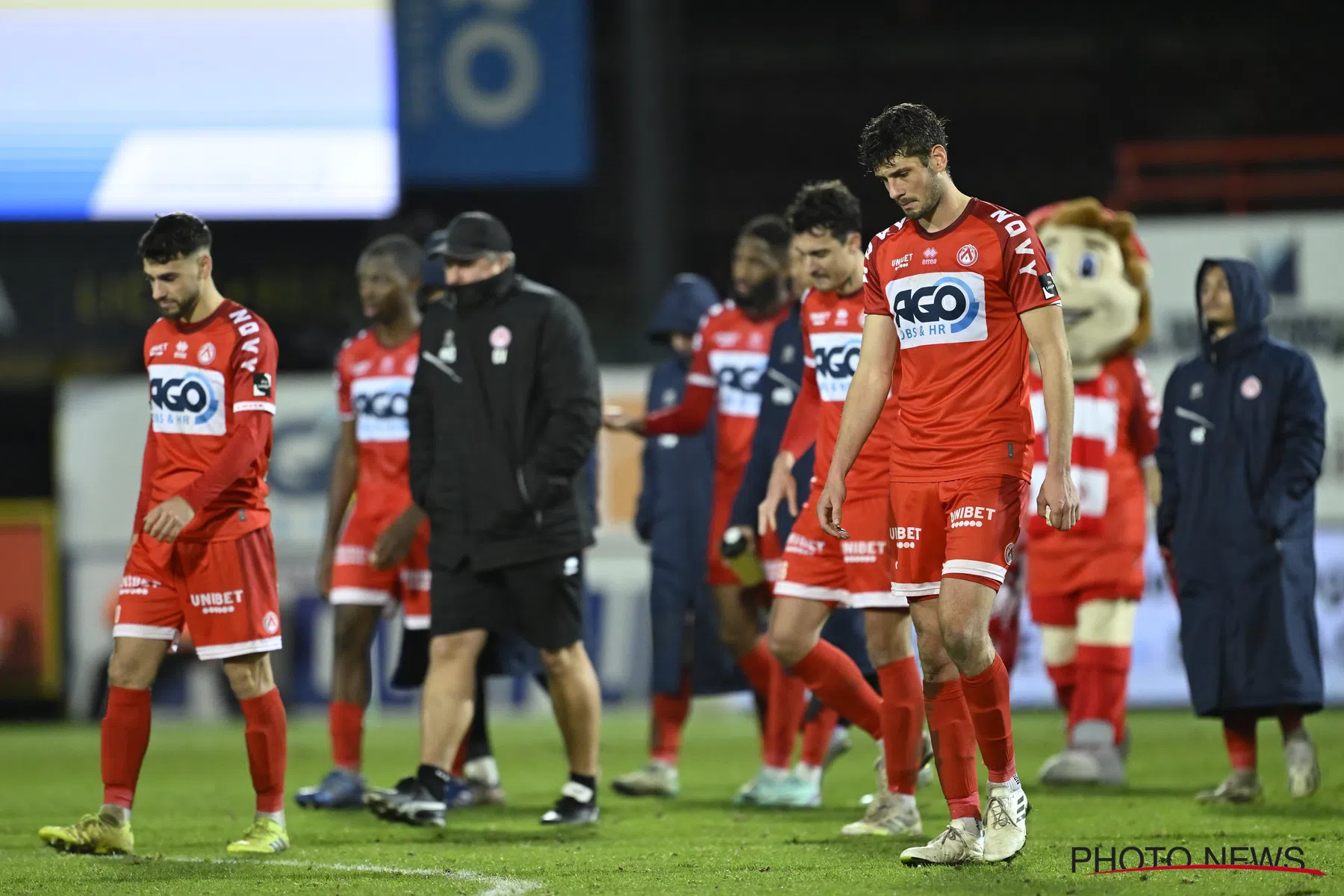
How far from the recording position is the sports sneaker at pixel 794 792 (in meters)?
7.83

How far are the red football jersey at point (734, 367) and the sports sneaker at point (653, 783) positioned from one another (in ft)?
4.44

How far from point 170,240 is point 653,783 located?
133 inches

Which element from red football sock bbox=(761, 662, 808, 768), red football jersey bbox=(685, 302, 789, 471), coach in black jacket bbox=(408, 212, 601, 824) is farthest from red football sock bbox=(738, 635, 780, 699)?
coach in black jacket bbox=(408, 212, 601, 824)

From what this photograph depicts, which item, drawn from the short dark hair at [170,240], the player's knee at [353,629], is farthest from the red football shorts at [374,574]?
the short dark hair at [170,240]

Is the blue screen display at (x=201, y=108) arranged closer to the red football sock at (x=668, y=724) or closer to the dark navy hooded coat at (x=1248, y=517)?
the red football sock at (x=668, y=724)

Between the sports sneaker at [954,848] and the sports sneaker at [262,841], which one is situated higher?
the sports sneaker at [954,848]

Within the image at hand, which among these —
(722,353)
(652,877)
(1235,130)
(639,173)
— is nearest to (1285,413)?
(722,353)

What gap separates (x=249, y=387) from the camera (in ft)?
20.7

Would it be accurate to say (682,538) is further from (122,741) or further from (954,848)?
(954,848)

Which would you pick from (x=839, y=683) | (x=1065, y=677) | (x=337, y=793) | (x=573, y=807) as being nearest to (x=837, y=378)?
(x=839, y=683)

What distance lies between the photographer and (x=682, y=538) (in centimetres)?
888

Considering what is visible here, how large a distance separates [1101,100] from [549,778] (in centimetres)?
1450

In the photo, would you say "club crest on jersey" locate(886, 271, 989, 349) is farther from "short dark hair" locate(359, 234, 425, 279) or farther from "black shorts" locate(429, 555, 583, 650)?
"short dark hair" locate(359, 234, 425, 279)

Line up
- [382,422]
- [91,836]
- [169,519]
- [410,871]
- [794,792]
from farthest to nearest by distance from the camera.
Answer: [382,422]
[794,792]
[91,836]
[169,519]
[410,871]
